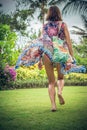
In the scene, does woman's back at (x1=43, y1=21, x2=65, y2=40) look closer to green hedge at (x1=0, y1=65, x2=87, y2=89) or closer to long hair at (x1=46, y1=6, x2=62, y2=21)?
long hair at (x1=46, y1=6, x2=62, y2=21)

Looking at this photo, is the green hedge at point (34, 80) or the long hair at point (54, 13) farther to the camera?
the green hedge at point (34, 80)

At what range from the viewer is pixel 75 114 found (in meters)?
3.96

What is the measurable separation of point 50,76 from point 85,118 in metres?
0.81

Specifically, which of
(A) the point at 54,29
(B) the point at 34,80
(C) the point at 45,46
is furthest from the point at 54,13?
(B) the point at 34,80

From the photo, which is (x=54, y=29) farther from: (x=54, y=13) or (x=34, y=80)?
(x=34, y=80)

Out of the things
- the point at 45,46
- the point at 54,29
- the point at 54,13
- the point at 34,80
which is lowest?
the point at 34,80

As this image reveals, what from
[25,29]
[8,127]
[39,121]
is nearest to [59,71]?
[39,121]

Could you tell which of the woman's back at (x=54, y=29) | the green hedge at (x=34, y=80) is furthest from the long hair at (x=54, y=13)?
the green hedge at (x=34, y=80)

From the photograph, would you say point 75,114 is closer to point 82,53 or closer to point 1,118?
point 1,118

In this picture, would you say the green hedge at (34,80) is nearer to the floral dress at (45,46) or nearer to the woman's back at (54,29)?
the floral dress at (45,46)

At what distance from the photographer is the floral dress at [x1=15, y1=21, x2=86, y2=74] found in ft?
14.2

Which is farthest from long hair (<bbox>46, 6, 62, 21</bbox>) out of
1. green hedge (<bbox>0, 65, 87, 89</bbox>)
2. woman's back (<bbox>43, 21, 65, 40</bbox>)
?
green hedge (<bbox>0, 65, 87, 89</bbox>)

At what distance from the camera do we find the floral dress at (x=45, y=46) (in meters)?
4.32

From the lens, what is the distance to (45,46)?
432cm
